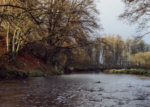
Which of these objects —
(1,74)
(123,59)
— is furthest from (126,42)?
(1,74)

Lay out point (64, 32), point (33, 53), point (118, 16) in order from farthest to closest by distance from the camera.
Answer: point (33, 53), point (64, 32), point (118, 16)

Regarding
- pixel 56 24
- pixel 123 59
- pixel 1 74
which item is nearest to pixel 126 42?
pixel 123 59

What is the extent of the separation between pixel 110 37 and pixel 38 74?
59.2m

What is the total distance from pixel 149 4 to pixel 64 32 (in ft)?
33.0

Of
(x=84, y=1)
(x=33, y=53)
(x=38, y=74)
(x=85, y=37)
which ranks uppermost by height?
(x=84, y=1)

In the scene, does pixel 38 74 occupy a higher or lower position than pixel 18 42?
lower

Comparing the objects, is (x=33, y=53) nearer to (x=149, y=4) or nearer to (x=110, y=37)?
(x=149, y=4)

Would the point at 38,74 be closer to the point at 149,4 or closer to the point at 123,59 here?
the point at 149,4

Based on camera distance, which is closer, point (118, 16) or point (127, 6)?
point (127, 6)

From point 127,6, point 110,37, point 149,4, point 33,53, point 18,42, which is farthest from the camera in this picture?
point 110,37

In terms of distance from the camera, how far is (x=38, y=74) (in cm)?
2091

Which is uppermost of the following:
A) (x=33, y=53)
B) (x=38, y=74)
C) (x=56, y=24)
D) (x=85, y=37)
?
(x=56, y=24)

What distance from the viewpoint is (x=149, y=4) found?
15.0 metres

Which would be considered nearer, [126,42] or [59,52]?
[59,52]
